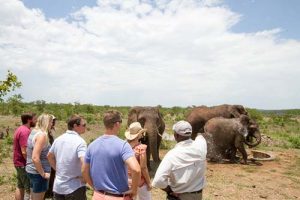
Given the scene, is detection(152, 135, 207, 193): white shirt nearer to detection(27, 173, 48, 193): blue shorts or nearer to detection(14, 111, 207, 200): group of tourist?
detection(14, 111, 207, 200): group of tourist

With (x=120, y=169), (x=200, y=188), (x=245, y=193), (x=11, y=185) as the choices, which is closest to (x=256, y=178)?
(x=245, y=193)

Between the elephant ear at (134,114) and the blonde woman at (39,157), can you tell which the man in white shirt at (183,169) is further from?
the elephant ear at (134,114)

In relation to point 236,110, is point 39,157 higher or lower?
lower

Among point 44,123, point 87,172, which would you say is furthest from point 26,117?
point 87,172

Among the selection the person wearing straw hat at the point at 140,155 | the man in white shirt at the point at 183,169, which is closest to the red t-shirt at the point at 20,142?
the person wearing straw hat at the point at 140,155

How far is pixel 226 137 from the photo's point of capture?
14.1 meters

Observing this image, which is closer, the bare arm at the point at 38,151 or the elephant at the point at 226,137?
the bare arm at the point at 38,151

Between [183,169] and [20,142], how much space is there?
3169mm

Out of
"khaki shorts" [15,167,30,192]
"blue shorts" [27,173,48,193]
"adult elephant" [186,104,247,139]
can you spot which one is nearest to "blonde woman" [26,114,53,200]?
"blue shorts" [27,173,48,193]

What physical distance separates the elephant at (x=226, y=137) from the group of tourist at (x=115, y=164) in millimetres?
8582

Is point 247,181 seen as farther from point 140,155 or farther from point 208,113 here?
point 140,155

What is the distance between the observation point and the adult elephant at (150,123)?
1143 centimetres

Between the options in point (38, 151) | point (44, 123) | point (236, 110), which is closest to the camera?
point (38, 151)

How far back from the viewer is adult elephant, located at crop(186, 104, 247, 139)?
16656mm
